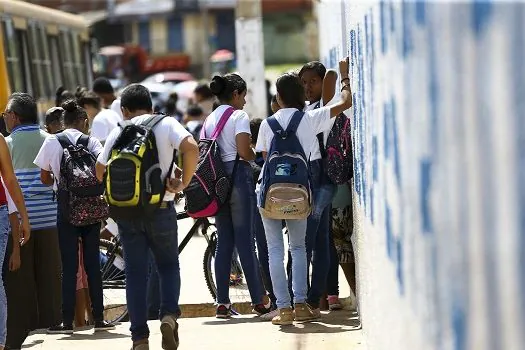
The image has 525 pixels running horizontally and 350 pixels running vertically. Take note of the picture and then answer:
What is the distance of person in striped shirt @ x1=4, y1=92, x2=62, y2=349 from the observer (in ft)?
29.2

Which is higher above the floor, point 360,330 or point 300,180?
point 300,180

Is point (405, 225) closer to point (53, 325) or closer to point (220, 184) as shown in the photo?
point (220, 184)

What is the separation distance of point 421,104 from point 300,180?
13.1 ft

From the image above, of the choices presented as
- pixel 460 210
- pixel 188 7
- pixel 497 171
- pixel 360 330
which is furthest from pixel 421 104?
pixel 188 7

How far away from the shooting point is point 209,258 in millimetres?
10211

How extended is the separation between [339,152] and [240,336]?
4.52 feet

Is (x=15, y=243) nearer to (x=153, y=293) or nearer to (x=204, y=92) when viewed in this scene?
(x=153, y=293)

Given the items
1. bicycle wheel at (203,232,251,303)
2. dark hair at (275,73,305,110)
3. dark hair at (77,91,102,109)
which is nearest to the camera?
dark hair at (275,73,305,110)

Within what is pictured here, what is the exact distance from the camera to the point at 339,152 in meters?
8.55

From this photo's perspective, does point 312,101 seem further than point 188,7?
No

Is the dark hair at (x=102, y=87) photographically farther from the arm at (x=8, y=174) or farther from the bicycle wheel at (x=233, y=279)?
the arm at (x=8, y=174)

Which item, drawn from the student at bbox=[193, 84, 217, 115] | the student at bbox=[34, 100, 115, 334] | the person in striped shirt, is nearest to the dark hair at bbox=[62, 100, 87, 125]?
the student at bbox=[34, 100, 115, 334]

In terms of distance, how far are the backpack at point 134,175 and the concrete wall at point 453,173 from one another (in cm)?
189

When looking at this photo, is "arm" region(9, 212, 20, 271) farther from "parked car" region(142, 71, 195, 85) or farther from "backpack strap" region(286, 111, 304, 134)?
"parked car" region(142, 71, 195, 85)
